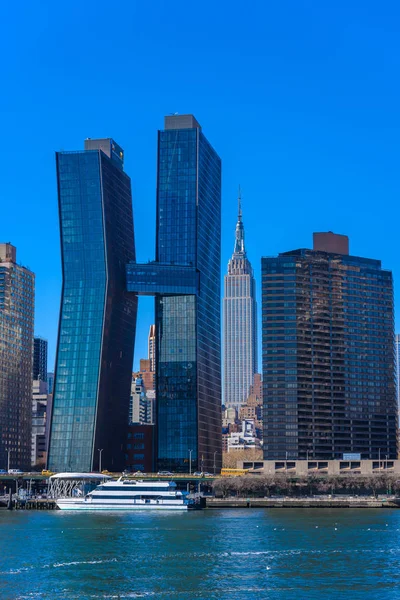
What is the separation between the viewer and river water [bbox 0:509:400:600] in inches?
4560

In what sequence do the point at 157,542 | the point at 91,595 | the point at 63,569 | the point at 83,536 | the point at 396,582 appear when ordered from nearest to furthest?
the point at 91,595 < the point at 396,582 < the point at 63,569 < the point at 157,542 < the point at 83,536

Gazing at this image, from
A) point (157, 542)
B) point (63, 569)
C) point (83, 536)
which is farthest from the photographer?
→ point (83, 536)

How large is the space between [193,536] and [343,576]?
→ 1992 inches

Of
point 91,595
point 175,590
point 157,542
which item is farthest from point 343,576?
point 157,542

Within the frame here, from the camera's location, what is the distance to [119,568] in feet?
435

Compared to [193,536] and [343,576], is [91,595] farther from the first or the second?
[193,536]

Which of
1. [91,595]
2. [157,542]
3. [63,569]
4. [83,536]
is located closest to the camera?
[91,595]

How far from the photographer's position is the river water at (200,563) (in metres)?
116

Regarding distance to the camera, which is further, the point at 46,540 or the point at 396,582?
the point at 46,540

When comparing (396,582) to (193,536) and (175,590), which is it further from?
(193,536)

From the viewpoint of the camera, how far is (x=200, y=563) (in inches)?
5404

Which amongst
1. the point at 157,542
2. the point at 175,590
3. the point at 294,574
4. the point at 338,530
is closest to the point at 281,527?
the point at 338,530

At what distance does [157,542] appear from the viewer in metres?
162

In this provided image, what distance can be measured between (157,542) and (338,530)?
3944 centimetres
